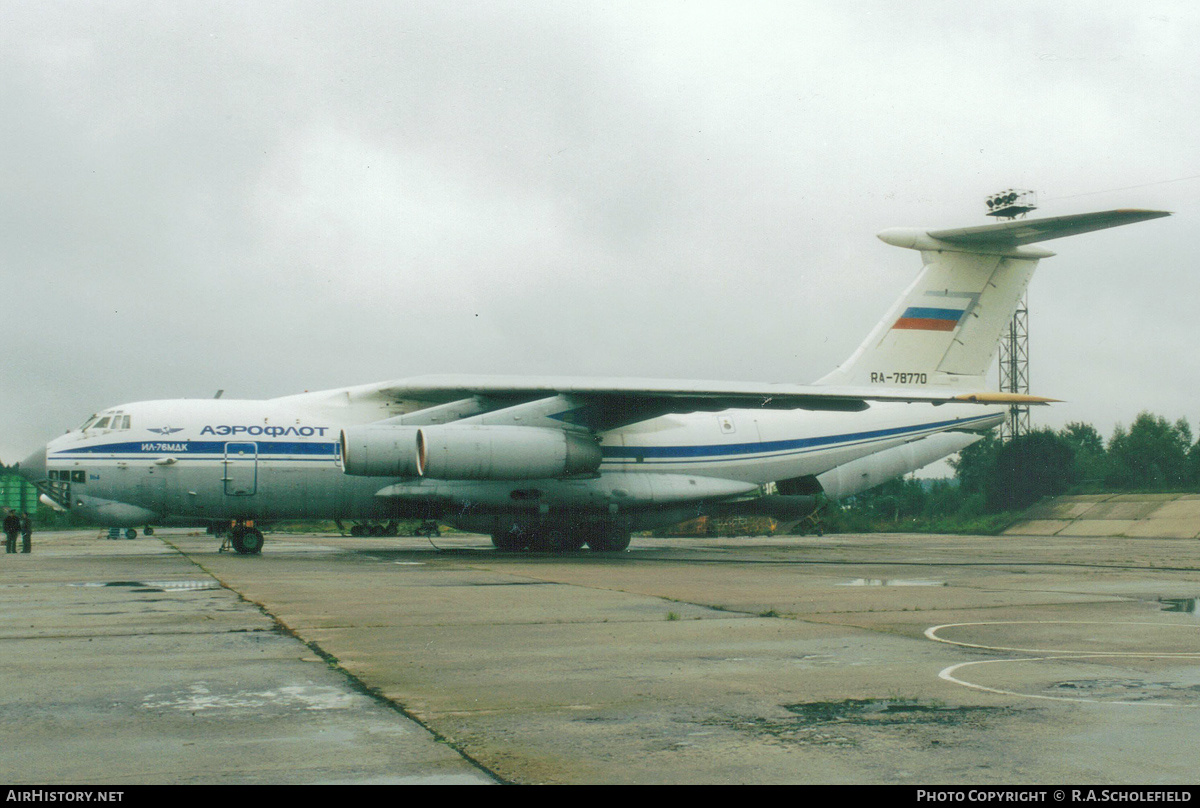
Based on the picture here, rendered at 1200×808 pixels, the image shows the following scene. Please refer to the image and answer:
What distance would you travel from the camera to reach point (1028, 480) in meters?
40.7

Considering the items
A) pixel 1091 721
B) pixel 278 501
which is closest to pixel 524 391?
pixel 278 501

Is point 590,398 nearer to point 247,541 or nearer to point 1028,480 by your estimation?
point 247,541

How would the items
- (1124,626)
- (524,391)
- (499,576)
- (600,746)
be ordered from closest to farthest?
(600,746), (1124,626), (499,576), (524,391)

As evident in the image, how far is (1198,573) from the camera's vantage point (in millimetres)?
13578

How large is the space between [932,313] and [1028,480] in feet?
70.4

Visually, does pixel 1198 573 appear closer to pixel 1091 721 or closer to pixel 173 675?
pixel 1091 721

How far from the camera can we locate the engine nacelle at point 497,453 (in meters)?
17.5

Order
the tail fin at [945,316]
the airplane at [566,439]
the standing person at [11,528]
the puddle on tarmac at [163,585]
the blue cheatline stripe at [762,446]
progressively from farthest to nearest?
the standing person at [11,528] → the tail fin at [945,316] → the blue cheatline stripe at [762,446] → the airplane at [566,439] → the puddle on tarmac at [163,585]

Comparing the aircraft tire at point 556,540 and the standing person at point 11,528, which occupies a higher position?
the standing person at point 11,528

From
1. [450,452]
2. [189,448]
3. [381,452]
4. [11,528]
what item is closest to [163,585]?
[381,452]

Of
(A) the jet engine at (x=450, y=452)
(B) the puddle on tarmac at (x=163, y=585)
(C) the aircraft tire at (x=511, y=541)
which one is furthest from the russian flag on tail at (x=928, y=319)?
(B) the puddle on tarmac at (x=163, y=585)

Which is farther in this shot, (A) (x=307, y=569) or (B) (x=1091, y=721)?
(A) (x=307, y=569)

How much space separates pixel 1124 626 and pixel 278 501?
15.0 metres

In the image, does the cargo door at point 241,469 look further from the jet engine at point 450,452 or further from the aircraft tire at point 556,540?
the aircraft tire at point 556,540
